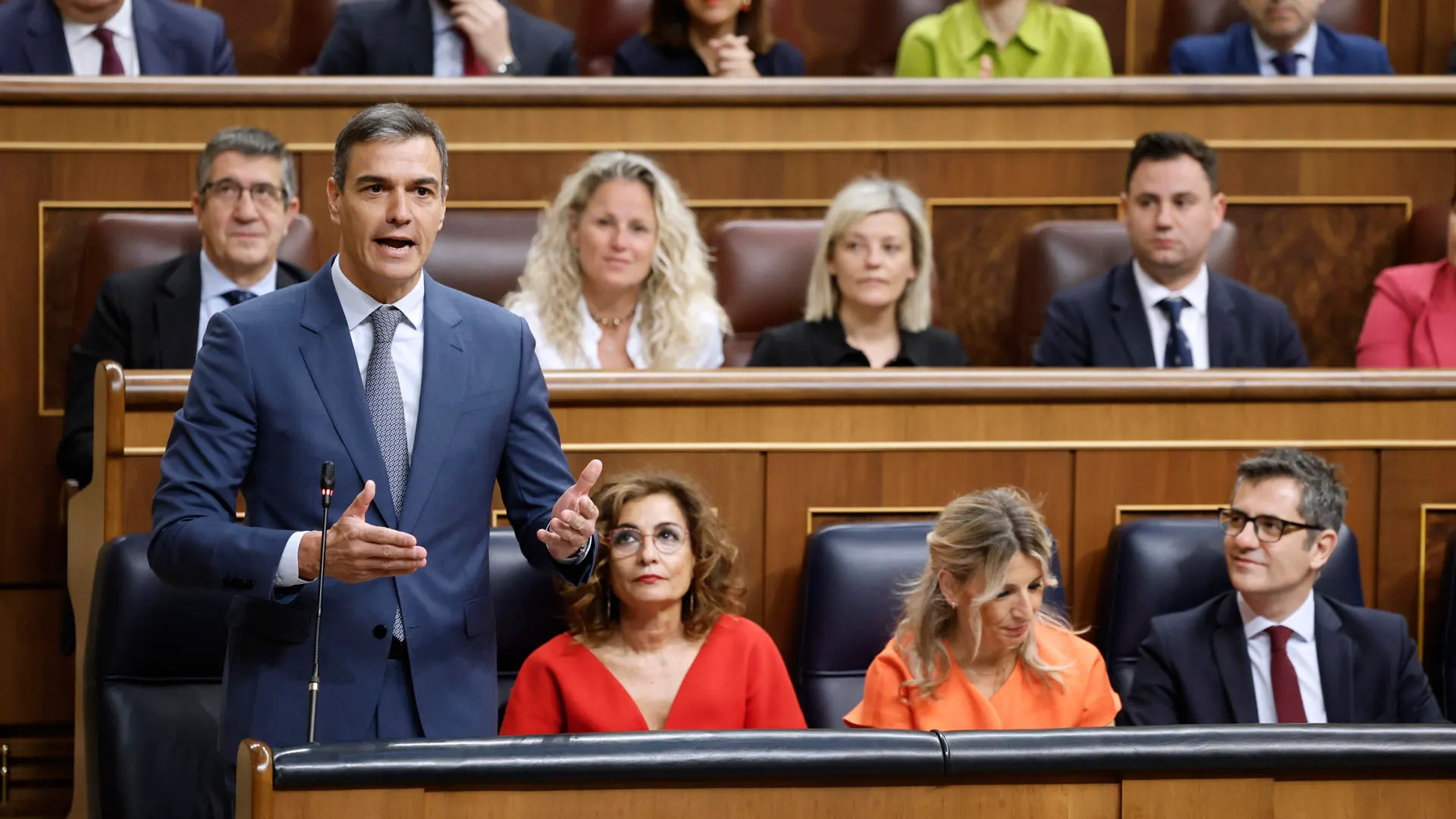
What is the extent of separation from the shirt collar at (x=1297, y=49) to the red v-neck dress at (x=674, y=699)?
1.46 metres

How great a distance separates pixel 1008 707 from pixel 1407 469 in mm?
500

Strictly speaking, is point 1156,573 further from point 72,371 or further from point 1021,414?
point 72,371

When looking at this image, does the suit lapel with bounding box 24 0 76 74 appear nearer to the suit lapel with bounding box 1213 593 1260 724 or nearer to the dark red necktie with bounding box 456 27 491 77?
the dark red necktie with bounding box 456 27 491 77

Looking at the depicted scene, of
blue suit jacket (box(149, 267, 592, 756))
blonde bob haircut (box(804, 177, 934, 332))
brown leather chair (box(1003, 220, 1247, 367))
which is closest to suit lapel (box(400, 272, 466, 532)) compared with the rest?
blue suit jacket (box(149, 267, 592, 756))

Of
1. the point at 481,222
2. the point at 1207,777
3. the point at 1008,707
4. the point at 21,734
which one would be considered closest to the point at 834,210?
the point at 481,222

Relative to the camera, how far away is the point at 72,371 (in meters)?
1.79

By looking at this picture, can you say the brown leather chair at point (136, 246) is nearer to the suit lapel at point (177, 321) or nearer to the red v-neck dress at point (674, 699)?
the suit lapel at point (177, 321)

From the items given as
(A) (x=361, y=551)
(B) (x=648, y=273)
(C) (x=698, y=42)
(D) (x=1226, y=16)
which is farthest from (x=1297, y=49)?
(A) (x=361, y=551)

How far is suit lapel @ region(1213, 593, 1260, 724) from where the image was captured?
4.63 ft

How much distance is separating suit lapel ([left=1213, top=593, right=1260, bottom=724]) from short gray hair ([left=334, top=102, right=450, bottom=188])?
77 cm

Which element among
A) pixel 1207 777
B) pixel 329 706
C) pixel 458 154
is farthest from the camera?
pixel 458 154

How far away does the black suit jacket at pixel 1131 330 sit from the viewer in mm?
1911

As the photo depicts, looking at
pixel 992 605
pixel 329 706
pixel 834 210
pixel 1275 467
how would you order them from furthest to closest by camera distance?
pixel 834 210 → pixel 1275 467 → pixel 992 605 → pixel 329 706

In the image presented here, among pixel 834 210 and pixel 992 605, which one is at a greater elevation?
pixel 834 210
